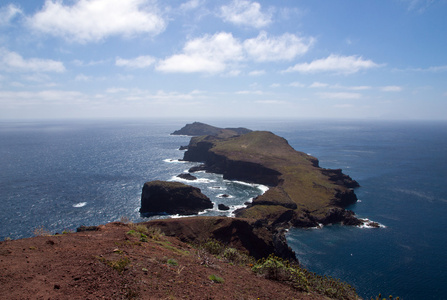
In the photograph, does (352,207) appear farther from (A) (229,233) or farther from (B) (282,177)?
(A) (229,233)

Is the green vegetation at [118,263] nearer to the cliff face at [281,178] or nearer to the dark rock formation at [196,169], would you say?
the cliff face at [281,178]

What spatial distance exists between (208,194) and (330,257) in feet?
161

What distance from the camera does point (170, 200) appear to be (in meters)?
79.7

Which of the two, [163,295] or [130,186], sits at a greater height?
[163,295]

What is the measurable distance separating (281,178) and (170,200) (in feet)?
149

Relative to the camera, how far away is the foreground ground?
10038 mm

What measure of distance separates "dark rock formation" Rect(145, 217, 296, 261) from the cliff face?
767 inches

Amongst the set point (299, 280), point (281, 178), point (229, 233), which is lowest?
point (281, 178)

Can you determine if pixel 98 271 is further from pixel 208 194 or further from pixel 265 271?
pixel 208 194

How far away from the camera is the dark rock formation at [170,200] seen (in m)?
77.6

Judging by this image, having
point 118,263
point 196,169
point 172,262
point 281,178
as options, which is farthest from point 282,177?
point 118,263

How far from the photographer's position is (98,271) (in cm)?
1118

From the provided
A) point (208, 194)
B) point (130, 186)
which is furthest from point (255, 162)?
point (130, 186)

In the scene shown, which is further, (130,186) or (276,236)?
(130,186)
